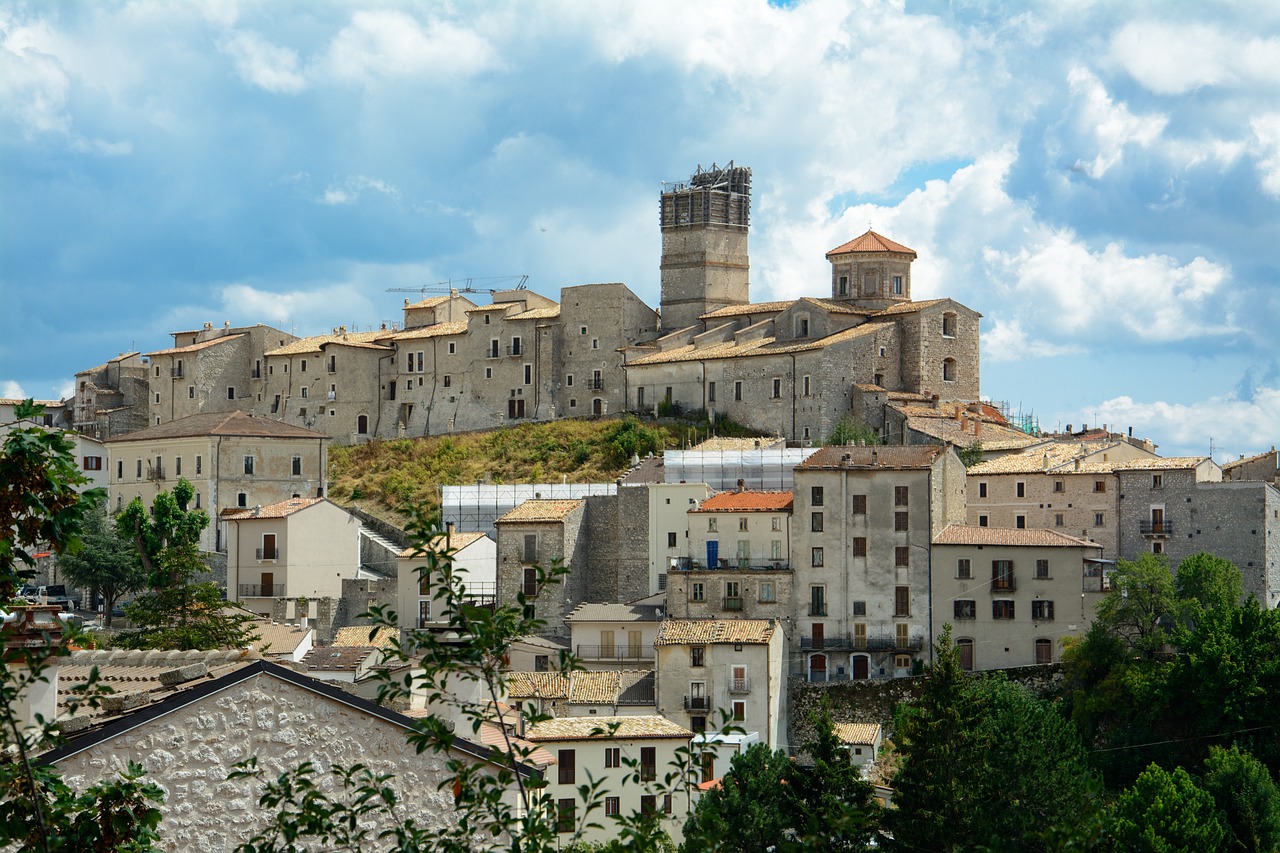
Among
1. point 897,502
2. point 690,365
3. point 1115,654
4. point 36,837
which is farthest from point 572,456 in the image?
point 36,837

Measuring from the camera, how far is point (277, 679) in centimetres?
1836

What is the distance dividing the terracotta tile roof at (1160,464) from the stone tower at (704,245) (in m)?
33.2

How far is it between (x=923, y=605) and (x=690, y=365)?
31362 millimetres

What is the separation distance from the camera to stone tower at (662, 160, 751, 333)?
324ft

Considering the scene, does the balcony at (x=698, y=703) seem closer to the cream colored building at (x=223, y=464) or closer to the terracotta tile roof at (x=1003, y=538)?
the terracotta tile roof at (x=1003, y=538)

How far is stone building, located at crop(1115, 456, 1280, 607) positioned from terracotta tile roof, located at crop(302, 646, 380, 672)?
104ft

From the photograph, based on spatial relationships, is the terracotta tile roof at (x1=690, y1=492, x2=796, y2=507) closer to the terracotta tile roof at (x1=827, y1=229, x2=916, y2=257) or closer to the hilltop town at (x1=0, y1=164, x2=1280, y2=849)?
the hilltop town at (x1=0, y1=164, x2=1280, y2=849)

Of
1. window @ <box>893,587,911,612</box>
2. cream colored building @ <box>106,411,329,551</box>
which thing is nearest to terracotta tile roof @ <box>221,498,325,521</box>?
cream colored building @ <box>106,411,329,551</box>

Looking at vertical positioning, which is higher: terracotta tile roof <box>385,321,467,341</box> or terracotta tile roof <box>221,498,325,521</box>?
terracotta tile roof <box>385,321,467,341</box>

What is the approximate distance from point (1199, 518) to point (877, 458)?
524 inches

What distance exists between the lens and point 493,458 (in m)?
87.9

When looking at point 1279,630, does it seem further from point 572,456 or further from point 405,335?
point 405,335

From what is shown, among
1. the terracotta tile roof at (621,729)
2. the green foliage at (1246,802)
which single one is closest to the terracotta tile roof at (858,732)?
the terracotta tile roof at (621,729)

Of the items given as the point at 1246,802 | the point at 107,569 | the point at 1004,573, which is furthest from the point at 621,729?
the point at 107,569
